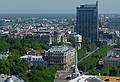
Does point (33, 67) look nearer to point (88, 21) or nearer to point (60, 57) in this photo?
point (60, 57)

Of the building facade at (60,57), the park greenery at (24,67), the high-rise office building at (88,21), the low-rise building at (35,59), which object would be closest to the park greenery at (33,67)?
the park greenery at (24,67)

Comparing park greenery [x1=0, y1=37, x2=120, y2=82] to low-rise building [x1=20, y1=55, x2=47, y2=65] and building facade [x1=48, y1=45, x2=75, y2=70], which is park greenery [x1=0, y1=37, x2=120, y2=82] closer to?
low-rise building [x1=20, y1=55, x2=47, y2=65]

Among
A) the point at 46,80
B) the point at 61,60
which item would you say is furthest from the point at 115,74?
the point at 61,60

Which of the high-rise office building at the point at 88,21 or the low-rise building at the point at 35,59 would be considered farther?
the high-rise office building at the point at 88,21

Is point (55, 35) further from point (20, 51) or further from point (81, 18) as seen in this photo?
point (20, 51)

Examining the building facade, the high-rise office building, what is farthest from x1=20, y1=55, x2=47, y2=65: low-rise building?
Answer: the high-rise office building

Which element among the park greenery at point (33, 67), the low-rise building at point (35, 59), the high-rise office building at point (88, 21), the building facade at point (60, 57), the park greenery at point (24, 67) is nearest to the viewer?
the park greenery at point (24, 67)

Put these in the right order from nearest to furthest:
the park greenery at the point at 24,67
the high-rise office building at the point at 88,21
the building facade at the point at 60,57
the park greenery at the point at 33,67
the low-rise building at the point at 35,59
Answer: the park greenery at the point at 24,67
the park greenery at the point at 33,67
the low-rise building at the point at 35,59
the building facade at the point at 60,57
the high-rise office building at the point at 88,21

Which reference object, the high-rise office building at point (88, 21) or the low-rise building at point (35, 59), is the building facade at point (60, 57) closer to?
the low-rise building at point (35, 59)
